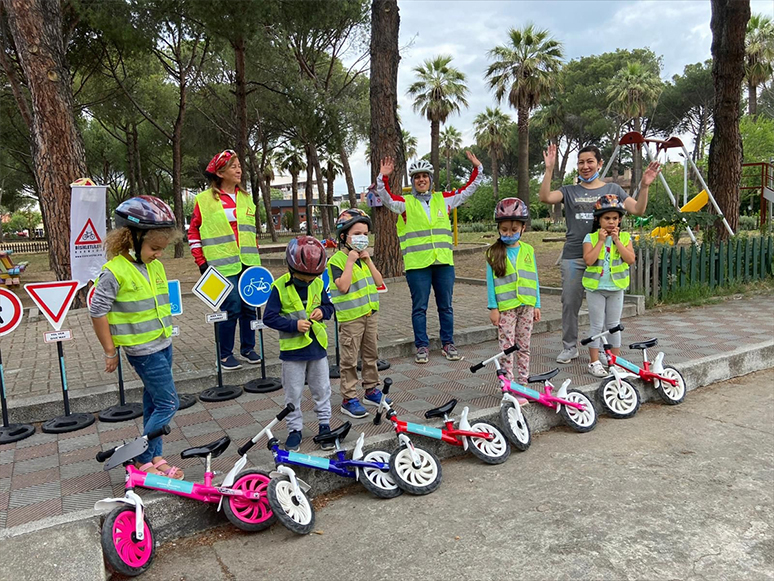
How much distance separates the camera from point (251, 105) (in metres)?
23.6

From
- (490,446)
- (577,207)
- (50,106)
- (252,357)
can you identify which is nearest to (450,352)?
(577,207)

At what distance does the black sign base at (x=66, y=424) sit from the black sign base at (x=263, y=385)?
4.12 feet

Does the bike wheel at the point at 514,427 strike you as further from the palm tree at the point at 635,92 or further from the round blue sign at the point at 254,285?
the palm tree at the point at 635,92

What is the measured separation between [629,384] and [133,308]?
378 centimetres

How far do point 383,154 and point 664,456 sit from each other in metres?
8.28

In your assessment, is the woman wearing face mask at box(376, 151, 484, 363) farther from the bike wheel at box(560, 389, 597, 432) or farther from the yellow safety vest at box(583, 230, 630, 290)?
the bike wheel at box(560, 389, 597, 432)

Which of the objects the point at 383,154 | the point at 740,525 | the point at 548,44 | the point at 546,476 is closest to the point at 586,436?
the point at 546,476

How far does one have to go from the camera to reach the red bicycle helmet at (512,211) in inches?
174

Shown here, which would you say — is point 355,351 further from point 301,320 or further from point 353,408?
point 301,320

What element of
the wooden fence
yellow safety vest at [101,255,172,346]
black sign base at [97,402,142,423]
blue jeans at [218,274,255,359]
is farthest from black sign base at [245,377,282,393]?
the wooden fence

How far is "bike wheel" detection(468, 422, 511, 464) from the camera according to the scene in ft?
12.0

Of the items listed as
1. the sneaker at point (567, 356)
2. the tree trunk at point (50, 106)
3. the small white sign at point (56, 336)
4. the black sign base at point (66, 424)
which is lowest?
the black sign base at point (66, 424)

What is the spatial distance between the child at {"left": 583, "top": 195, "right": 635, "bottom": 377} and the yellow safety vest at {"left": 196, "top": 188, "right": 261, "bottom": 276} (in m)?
3.06

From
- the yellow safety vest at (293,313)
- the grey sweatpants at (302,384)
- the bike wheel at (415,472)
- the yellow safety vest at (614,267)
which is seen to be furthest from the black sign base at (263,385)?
the yellow safety vest at (614,267)
